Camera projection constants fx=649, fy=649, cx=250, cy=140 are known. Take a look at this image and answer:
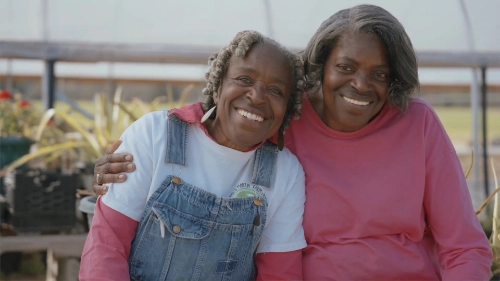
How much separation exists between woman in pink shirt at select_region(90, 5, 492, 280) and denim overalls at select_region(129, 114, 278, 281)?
0.42 feet

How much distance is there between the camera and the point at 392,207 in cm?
187

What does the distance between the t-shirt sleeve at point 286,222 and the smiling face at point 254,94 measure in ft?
0.59

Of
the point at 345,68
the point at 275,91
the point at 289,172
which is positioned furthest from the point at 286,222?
the point at 345,68

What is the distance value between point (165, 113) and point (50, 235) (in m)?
1.48

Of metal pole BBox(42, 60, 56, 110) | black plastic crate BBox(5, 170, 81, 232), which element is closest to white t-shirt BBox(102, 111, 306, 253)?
black plastic crate BBox(5, 170, 81, 232)

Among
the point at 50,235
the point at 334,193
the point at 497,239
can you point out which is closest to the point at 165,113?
the point at 334,193

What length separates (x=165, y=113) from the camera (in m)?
1.84

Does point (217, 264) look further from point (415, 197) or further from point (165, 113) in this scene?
point (415, 197)

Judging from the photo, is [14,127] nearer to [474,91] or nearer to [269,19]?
[269,19]

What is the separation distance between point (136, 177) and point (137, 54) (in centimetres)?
272

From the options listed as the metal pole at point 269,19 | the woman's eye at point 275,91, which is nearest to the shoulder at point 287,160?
the woman's eye at point 275,91

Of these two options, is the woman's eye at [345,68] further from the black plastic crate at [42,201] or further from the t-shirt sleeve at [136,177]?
the black plastic crate at [42,201]

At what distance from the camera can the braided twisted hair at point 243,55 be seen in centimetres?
176

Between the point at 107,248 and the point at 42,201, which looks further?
the point at 42,201
